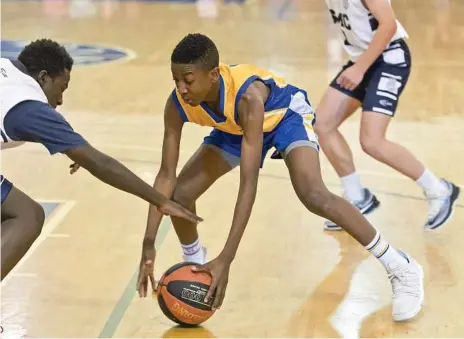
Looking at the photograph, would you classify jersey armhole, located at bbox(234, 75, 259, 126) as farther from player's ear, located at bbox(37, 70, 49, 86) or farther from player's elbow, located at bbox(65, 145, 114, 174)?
player's ear, located at bbox(37, 70, 49, 86)

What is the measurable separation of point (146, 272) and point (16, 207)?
0.65m

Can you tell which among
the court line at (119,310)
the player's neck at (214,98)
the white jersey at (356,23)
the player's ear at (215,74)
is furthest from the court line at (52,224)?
the white jersey at (356,23)

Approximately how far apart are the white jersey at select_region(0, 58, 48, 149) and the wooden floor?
112cm

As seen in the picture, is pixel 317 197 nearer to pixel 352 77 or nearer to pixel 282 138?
pixel 282 138

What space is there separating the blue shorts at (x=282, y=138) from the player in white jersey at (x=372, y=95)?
3.20ft

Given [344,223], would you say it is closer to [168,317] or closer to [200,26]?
[168,317]

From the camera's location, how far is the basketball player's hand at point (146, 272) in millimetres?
3998

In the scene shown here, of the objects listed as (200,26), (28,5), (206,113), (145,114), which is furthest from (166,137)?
(28,5)

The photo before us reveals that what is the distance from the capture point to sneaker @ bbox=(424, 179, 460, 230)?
5332 mm

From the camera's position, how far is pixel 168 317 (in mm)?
4078

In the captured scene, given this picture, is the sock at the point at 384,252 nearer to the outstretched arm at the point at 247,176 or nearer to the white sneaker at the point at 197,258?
the outstretched arm at the point at 247,176

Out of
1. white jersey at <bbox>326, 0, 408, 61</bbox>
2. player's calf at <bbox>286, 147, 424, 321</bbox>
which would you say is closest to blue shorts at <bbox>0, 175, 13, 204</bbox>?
player's calf at <bbox>286, 147, 424, 321</bbox>

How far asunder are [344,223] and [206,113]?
0.82 m

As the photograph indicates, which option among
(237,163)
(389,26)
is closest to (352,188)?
(389,26)
